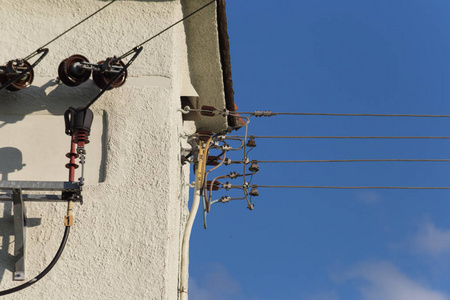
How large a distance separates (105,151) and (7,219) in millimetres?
979

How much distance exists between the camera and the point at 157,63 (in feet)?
26.5

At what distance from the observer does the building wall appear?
7.14 metres

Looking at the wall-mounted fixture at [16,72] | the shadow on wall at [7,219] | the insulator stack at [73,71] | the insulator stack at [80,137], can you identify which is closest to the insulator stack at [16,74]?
the wall-mounted fixture at [16,72]

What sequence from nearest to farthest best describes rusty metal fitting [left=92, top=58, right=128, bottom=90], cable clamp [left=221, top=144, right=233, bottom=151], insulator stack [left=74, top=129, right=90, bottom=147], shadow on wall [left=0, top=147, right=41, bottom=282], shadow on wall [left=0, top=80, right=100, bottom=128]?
1. shadow on wall [left=0, top=147, right=41, bottom=282]
2. insulator stack [left=74, top=129, right=90, bottom=147]
3. rusty metal fitting [left=92, top=58, right=128, bottom=90]
4. shadow on wall [left=0, top=80, right=100, bottom=128]
5. cable clamp [left=221, top=144, right=233, bottom=151]

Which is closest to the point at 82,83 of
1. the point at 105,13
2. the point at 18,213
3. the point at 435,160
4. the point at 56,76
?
the point at 56,76

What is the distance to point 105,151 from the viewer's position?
302 inches

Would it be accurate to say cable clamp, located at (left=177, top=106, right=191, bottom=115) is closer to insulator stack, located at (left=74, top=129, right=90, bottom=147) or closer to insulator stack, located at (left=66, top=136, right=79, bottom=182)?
insulator stack, located at (left=74, top=129, right=90, bottom=147)

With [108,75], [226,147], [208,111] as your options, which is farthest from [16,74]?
[226,147]

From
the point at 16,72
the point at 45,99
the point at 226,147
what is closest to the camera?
the point at 16,72

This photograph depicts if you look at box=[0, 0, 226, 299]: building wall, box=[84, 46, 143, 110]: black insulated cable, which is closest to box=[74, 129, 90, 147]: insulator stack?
box=[84, 46, 143, 110]: black insulated cable

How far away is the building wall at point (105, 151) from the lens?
23.4 feet

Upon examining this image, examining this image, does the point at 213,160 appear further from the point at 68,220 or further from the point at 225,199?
the point at 68,220

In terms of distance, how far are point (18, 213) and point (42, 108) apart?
3.66 ft

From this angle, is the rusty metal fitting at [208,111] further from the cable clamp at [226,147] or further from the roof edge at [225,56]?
the roof edge at [225,56]
